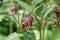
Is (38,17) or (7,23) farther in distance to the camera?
(7,23)

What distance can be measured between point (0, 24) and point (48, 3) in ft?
5.90

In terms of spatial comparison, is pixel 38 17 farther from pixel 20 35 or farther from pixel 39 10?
pixel 20 35

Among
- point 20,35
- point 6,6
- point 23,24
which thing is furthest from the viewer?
point 6,6

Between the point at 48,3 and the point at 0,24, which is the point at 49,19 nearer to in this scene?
the point at 48,3

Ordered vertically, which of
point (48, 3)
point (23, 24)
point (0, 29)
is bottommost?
point (0, 29)

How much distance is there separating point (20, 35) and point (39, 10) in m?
0.32

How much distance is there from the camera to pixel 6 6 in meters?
3.54

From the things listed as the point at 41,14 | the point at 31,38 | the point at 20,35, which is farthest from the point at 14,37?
the point at 41,14

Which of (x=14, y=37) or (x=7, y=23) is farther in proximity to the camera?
(x=7, y=23)

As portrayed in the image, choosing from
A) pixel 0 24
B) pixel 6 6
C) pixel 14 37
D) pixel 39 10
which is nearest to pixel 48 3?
pixel 39 10

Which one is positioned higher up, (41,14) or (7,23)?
(41,14)

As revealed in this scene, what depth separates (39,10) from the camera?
2.06 metres

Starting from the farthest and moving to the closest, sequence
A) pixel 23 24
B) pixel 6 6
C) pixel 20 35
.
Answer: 1. pixel 6 6
2. pixel 20 35
3. pixel 23 24

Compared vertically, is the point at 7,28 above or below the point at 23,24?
below
